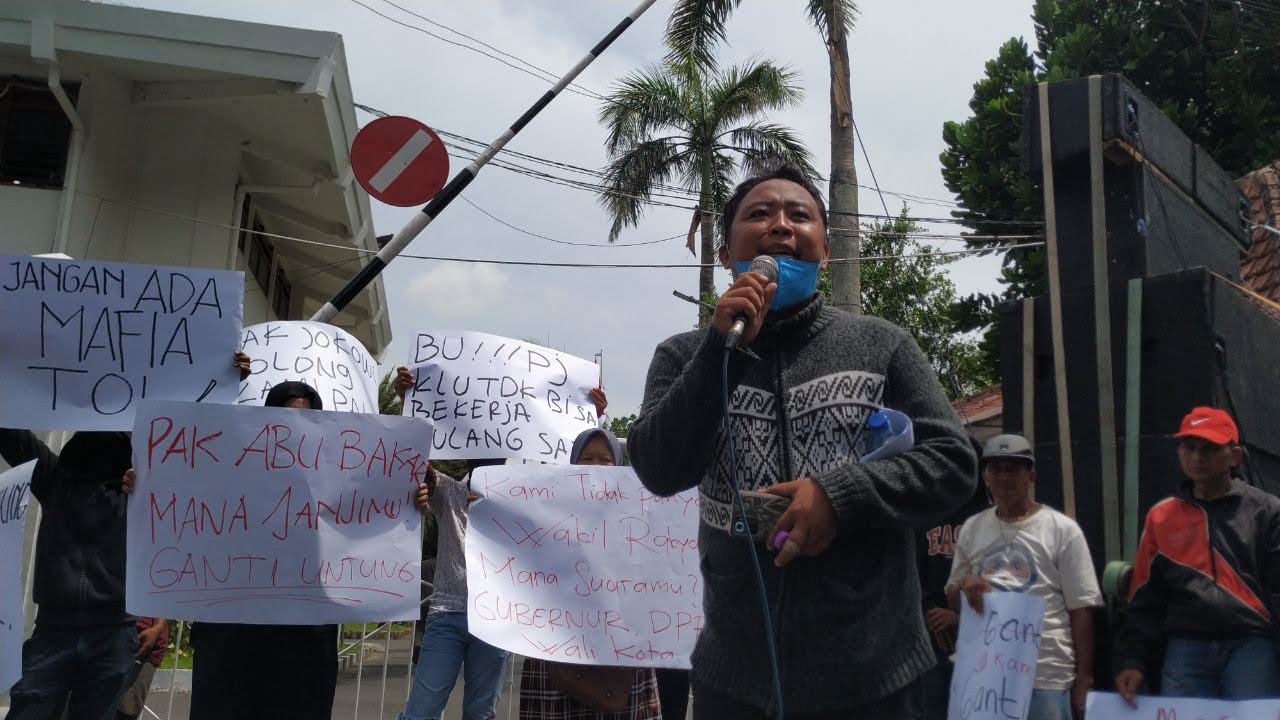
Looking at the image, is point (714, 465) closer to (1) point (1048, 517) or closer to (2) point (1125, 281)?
(1) point (1048, 517)

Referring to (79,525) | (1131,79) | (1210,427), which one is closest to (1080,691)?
(1210,427)

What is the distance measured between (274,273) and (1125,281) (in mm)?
12038

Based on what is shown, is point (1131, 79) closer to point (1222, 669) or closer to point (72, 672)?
point (1222, 669)

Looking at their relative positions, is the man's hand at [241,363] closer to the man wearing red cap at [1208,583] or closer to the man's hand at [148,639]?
the man's hand at [148,639]

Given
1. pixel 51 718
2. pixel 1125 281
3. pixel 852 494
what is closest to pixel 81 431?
pixel 51 718

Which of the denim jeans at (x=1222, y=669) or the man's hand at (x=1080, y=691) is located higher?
the denim jeans at (x=1222, y=669)

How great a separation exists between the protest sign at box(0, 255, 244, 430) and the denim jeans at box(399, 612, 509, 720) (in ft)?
4.60

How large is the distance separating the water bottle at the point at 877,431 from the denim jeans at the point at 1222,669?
2.67 metres

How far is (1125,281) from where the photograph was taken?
16.0 ft

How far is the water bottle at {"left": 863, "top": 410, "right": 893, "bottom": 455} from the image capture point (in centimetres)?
196

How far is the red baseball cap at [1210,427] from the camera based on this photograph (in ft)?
13.4

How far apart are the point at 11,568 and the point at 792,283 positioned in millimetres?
2657

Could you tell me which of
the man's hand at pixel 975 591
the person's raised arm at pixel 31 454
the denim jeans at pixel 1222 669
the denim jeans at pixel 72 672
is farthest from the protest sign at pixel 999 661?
the person's raised arm at pixel 31 454

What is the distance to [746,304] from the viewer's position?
189 cm
